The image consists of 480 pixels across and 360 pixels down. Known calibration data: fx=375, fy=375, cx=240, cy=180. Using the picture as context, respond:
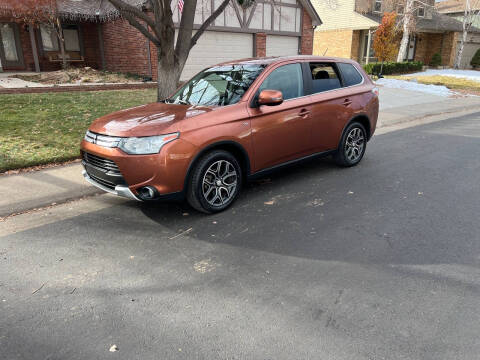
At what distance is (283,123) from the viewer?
16.4 feet

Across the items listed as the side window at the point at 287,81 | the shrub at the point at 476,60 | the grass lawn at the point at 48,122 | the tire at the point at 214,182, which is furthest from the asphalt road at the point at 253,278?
the shrub at the point at 476,60

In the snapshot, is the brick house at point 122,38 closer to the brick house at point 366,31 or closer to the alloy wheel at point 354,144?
the brick house at point 366,31

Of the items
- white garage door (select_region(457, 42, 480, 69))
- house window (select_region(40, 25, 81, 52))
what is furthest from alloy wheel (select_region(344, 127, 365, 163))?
white garage door (select_region(457, 42, 480, 69))

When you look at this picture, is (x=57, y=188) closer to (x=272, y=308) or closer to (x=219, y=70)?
(x=219, y=70)

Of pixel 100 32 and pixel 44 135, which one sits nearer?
pixel 44 135

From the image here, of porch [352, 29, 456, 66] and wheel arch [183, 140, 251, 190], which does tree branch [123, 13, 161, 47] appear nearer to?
wheel arch [183, 140, 251, 190]

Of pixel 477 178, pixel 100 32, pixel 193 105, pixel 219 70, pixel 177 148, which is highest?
pixel 100 32

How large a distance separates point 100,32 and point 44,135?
13816 millimetres

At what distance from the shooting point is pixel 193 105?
490 cm

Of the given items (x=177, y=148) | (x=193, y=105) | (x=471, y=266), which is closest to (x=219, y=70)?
(x=193, y=105)

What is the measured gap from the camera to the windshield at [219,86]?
4.84 meters

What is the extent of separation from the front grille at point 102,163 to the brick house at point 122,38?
13382mm

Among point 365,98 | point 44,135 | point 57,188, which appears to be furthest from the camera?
point 44,135

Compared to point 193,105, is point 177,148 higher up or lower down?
lower down
